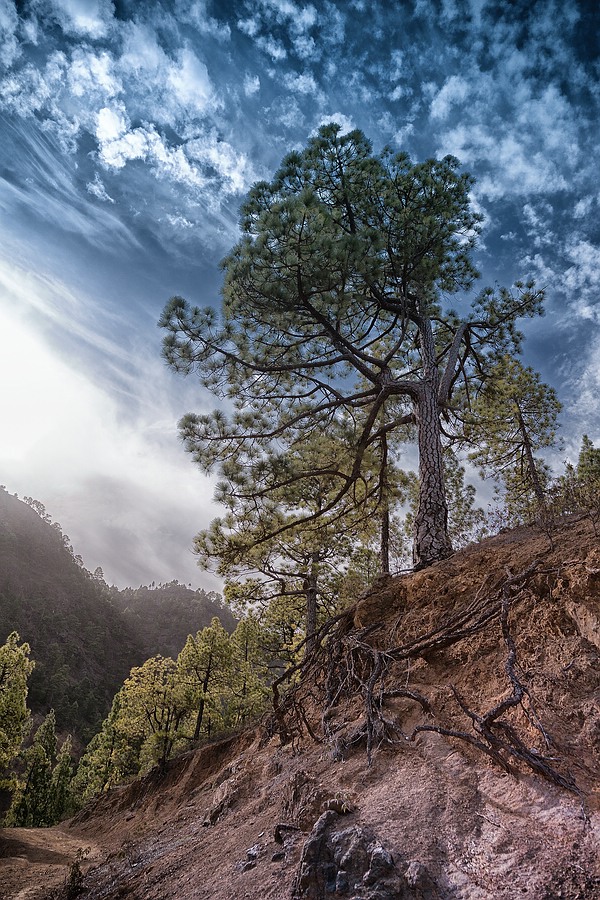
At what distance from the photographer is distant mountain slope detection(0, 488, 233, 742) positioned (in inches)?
2319

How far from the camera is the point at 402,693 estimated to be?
344 cm

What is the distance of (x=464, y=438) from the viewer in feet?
32.8

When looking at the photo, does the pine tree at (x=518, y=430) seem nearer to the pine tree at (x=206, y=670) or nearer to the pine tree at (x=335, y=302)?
the pine tree at (x=335, y=302)

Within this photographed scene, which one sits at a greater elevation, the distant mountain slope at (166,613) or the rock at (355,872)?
the distant mountain slope at (166,613)

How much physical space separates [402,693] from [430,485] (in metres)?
4.31

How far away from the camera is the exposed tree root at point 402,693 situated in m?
2.54

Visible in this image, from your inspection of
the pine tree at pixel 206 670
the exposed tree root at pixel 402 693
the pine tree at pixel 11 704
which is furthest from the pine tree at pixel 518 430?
the pine tree at pixel 11 704

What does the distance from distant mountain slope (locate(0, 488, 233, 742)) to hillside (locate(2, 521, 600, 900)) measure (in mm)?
62484

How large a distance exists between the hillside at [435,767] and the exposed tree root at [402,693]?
2 cm

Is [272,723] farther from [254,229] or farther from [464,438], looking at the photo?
[464,438]

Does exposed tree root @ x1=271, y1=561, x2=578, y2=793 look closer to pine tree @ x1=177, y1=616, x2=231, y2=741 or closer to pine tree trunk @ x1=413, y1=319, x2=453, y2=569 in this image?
pine tree trunk @ x1=413, y1=319, x2=453, y2=569


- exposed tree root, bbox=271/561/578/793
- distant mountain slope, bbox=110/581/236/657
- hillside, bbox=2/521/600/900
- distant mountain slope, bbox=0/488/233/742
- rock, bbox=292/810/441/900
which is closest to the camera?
rock, bbox=292/810/441/900

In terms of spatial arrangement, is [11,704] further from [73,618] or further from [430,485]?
[73,618]

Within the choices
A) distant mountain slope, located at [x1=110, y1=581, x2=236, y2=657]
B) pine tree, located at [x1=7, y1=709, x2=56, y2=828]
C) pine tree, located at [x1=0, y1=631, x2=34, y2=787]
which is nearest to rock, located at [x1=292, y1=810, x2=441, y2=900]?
pine tree, located at [x1=0, y1=631, x2=34, y2=787]
